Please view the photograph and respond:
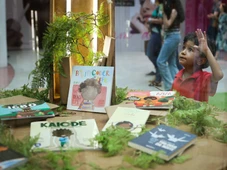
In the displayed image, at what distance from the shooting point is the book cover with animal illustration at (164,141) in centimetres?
100

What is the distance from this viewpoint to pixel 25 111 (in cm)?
139

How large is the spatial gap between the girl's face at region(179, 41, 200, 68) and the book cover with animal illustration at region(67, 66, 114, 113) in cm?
45

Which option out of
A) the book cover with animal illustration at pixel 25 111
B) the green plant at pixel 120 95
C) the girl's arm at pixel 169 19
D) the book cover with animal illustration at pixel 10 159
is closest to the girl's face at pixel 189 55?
the green plant at pixel 120 95

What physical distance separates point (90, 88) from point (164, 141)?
55cm

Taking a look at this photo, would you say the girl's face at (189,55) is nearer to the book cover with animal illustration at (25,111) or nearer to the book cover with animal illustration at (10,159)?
the book cover with animal illustration at (25,111)

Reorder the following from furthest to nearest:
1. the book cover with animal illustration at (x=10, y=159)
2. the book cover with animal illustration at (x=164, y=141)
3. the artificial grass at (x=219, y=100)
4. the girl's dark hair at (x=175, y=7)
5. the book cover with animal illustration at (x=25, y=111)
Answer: the girl's dark hair at (x=175, y=7)
the artificial grass at (x=219, y=100)
the book cover with animal illustration at (x=25, y=111)
the book cover with animal illustration at (x=164, y=141)
the book cover with animal illustration at (x=10, y=159)

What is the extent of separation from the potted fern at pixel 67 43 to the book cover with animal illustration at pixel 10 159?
63 centimetres

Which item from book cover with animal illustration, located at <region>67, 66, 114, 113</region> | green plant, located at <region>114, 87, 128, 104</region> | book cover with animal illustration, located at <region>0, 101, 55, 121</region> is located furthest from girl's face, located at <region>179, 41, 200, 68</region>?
book cover with animal illustration, located at <region>0, 101, 55, 121</region>

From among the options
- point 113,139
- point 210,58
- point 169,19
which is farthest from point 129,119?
point 169,19

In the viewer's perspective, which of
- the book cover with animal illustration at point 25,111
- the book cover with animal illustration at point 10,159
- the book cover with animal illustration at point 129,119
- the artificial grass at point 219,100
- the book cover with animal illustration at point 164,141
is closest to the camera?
the book cover with animal illustration at point 10,159

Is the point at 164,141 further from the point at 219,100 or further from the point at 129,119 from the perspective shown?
the point at 219,100

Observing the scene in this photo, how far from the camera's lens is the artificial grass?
57.6 inches

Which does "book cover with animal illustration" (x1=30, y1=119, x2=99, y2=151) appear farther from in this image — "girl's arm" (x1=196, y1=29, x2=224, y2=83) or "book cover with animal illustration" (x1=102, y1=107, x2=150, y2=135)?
"girl's arm" (x1=196, y1=29, x2=224, y2=83)

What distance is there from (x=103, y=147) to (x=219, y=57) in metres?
0.72
